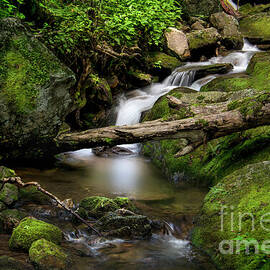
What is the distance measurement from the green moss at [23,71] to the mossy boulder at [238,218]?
3705 mm

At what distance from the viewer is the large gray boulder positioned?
18.0 feet

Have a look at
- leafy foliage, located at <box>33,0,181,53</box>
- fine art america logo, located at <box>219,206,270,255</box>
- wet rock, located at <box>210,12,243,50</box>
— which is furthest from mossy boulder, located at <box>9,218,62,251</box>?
wet rock, located at <box>210,12,243,50</box>

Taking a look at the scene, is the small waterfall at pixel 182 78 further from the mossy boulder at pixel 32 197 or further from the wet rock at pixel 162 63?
the mossy boulder at pixel 32 197

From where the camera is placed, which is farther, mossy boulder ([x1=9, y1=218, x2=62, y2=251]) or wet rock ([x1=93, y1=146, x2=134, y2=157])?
wet rock ([x1=93, y1=146, x2=134, y2=157])

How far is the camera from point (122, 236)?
13.2ft

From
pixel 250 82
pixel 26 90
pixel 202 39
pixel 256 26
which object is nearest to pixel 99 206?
pixel 26 90

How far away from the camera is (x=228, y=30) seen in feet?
55.8

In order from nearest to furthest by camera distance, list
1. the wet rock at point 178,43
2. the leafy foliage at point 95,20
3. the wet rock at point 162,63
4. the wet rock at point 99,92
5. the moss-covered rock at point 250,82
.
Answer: the leafy foliage at point 95,20 < the moss-covered rock at point 250,82 < the wet rock at point 99,92 < the wet rock at point 162,63 < the wet rock at point 178,43

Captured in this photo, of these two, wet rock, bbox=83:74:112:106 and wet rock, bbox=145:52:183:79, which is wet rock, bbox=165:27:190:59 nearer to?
wet rock, bbox=145:52:183:79

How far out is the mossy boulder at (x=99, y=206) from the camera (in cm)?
455

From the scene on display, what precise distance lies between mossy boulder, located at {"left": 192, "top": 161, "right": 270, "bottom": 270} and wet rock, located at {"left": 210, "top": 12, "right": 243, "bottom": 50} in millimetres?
13396

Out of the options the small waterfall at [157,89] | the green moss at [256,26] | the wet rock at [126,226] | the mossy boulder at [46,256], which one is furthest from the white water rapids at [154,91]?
the mossy boulder at [46,256]

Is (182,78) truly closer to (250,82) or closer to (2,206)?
(250,82)

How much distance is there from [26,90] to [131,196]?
9.16 feet
